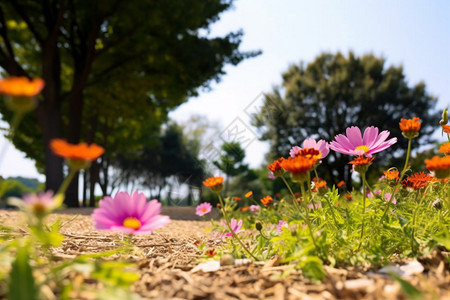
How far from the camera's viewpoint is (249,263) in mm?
1428

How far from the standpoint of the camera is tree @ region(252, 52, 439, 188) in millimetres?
16281

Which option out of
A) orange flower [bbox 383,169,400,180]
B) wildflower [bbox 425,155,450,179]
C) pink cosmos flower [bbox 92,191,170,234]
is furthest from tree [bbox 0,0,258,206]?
wildflower [bbox 425,155,450,179]

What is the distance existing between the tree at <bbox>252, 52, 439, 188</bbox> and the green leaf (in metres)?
15.0

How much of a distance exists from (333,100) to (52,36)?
1230cm

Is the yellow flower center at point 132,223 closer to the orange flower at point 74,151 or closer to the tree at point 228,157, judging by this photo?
the orange flower at point 74,151

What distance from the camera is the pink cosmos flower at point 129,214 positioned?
1067 mm

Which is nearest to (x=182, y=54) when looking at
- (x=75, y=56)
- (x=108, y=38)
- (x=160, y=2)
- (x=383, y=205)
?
(x=160, y=2)

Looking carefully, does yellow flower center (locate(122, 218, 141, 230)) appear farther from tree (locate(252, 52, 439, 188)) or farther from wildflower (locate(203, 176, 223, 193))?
tree (locate(252, 52, 439, 188))

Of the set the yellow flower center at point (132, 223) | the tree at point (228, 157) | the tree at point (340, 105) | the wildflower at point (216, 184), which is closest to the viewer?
the yellow flower center at point (132, 223)

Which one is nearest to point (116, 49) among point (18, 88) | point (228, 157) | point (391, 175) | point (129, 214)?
point (228, 157)

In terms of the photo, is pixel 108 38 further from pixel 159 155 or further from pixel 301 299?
pixel 159 155

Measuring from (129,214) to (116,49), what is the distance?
34.4 feet

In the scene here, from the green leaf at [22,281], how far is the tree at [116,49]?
28.8 feet

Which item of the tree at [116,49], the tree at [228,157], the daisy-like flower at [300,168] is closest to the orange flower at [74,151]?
the daisy-like flower at [300,168]
